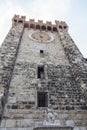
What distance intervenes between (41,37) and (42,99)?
6.69 metres

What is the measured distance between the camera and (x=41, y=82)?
12.0 meters

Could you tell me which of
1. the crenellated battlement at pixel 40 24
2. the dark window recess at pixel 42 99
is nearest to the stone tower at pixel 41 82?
the dark window recess at pixel 42 99

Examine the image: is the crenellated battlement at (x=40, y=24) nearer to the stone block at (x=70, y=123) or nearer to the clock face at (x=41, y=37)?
the clock face at (x=41, y=37)

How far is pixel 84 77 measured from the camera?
40.9 feet

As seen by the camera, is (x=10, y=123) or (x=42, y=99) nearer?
(x=10, y=123)

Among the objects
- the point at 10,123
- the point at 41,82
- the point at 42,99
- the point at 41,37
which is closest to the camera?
the point at 10,123

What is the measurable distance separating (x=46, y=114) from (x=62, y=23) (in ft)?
35.7

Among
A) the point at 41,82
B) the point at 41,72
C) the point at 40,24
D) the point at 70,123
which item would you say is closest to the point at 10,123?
the point at 70,123

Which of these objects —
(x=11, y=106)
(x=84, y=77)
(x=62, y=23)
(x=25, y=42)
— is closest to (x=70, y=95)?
(x=84, y=77)

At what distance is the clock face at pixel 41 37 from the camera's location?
16.2 m

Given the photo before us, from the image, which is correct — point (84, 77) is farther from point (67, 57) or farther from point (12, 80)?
point (12, 80)

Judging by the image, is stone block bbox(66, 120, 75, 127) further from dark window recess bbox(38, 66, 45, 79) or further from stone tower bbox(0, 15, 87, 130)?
dark window recess bbox(38, 66, 45, 79)

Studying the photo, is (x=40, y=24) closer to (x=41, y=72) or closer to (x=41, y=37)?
(x=41, y=37)

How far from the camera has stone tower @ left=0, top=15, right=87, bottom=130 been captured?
9969mm
